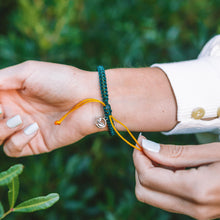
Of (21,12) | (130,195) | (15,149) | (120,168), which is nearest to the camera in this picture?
(15,149)

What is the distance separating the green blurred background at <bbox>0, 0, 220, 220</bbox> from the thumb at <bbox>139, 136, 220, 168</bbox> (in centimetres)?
56

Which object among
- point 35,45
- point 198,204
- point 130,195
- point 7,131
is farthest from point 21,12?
point 198,204

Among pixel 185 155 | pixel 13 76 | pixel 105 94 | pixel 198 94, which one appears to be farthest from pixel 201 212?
pixel 13 76

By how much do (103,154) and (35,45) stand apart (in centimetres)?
92

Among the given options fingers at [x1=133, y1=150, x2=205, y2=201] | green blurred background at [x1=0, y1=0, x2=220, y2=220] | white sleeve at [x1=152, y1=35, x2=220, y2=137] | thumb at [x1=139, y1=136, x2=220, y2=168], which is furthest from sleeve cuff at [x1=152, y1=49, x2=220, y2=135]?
green blurred background at [x1=0, y1=0, x2=220, y2=220]

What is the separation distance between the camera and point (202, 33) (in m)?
1.63

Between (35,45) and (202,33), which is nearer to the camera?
(202,33)

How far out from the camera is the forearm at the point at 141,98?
1200 millimetres

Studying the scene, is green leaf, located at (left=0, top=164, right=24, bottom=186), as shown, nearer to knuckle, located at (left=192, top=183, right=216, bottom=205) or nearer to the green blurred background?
knuckle, located at (left=192, top=183, right=216, bottom=205)

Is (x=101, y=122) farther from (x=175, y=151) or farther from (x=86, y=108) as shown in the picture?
(x=175, y=151)

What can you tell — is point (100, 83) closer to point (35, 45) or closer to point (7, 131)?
point (7, 131)

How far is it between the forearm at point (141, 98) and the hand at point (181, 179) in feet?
0.70

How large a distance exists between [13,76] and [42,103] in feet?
0.74

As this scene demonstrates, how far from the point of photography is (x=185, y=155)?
3.15 ft
